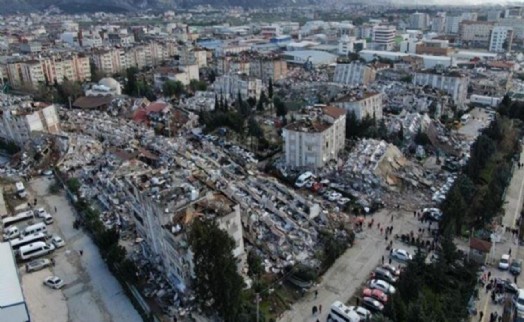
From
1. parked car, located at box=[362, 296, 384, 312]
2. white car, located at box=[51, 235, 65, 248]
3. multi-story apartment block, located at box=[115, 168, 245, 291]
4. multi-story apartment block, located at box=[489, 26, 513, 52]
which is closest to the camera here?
multi-story apartment block, located at box=[115, 168, 245, 291]

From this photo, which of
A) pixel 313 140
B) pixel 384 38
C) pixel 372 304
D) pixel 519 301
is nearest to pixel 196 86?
pixel 313 140

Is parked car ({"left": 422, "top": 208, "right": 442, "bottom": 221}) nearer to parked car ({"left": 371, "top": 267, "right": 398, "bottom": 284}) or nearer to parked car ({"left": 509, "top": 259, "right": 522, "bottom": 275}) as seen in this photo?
parked car ({"left": 509, "top": 259, "right": 522, "bottom": 275})

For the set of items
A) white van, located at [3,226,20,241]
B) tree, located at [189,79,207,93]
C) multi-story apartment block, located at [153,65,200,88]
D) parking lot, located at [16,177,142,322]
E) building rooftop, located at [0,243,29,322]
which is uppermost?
multi-story apartment block, located at [153,65,200,88]

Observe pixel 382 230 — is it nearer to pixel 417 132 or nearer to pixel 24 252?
pixel 417 132

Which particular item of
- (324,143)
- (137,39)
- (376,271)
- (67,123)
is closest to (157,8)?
(137,39)

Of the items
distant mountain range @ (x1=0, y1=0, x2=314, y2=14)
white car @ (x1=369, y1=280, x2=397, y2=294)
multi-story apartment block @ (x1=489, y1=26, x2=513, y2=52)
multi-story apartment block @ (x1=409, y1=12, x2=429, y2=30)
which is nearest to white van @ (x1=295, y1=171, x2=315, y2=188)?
white car @ (x1=369, y1=280, x2=397, y2=294)

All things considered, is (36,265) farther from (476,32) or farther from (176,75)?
(476,32)
